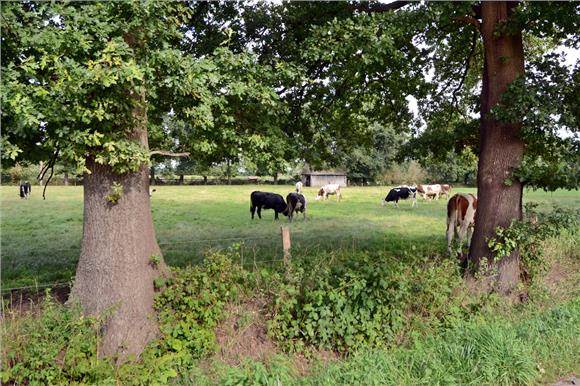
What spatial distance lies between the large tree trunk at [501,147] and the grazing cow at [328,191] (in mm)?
16530

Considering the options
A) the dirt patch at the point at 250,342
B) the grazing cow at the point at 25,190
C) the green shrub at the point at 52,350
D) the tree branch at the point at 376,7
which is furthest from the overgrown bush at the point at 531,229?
the grazing cow at the point at 25,190

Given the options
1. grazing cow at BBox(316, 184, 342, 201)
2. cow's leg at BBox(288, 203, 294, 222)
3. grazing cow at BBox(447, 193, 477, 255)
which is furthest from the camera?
grazing cow at BBox(316, 184, 342, 201)

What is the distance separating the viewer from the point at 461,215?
10641 millimetres

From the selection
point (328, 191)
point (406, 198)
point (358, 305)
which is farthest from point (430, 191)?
point (358, 305)

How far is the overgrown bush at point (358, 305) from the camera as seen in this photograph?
473 centimetres

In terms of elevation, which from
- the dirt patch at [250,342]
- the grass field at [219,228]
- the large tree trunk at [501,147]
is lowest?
the dirt patch at [250,342]

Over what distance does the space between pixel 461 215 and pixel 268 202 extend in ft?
28.3

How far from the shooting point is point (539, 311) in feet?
18.2

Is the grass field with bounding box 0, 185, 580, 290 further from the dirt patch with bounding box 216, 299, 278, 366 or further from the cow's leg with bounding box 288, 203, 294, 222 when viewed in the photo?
the dirt patch with bounding box 216, 299, 278, 366

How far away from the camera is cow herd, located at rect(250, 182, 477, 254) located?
1053cm

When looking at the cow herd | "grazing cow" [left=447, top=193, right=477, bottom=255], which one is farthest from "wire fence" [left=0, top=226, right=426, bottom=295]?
the cow herd

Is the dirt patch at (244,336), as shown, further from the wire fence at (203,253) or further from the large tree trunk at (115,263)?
the wire fence at (203,253)

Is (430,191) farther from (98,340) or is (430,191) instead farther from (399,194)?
(98,340)

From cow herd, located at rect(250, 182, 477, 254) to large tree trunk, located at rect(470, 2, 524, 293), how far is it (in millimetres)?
796
